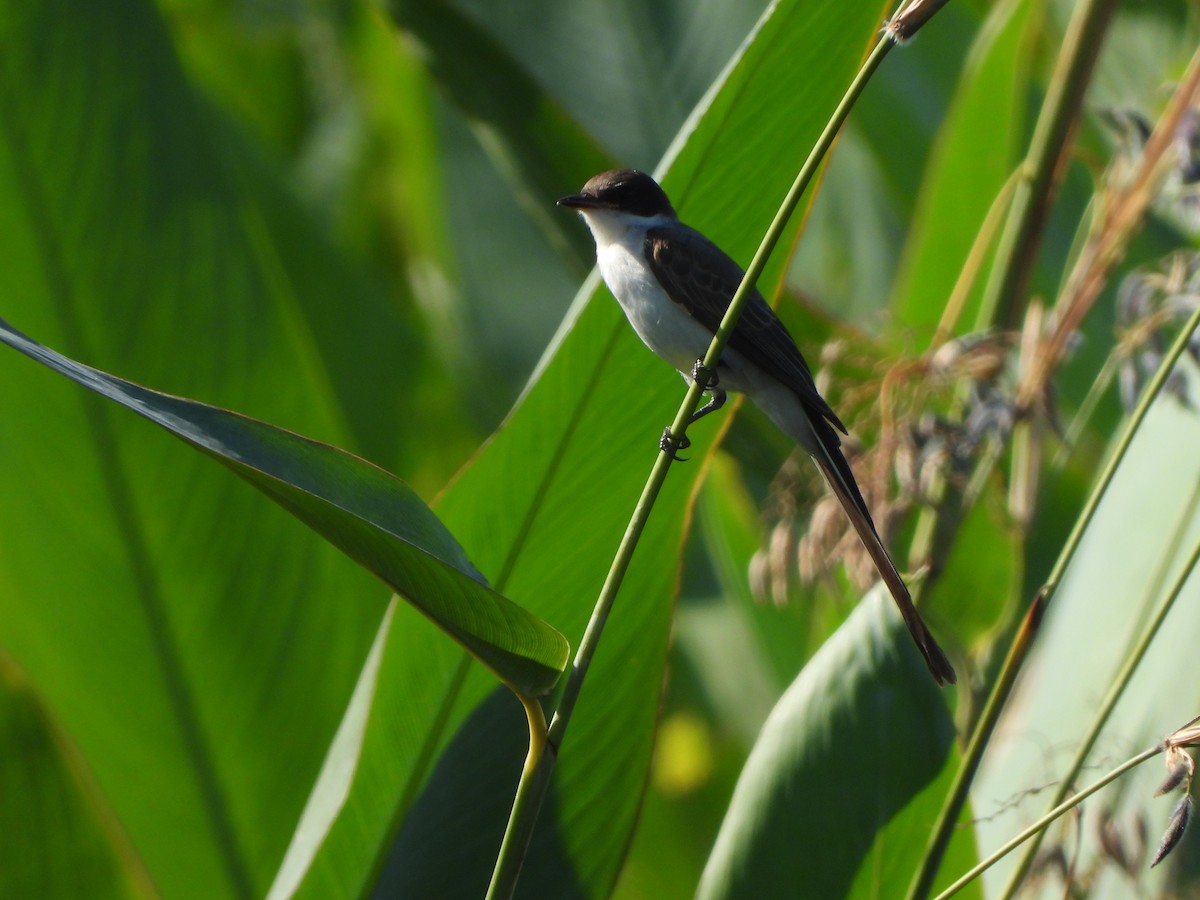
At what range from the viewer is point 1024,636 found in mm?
1252

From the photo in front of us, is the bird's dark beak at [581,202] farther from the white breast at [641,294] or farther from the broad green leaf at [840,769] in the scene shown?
the broad green leaf at [840,769]

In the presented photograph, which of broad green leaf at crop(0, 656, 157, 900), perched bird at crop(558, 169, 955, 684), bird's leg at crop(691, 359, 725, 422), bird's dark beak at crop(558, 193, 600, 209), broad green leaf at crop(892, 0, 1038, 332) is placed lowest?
broad green leaf at crop(0, 656, 157, 900)

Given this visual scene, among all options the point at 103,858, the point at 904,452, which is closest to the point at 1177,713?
the point at 904,452

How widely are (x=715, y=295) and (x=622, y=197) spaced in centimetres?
21

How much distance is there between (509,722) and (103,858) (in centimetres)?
65

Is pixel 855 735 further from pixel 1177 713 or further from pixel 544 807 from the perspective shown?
pixel 1177 713

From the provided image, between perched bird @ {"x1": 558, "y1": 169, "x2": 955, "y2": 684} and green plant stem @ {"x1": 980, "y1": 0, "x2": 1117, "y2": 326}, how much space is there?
1.05ft

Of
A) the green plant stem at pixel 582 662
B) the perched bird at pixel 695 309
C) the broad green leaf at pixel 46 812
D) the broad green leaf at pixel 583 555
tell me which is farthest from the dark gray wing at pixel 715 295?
the broad green leaf at pixel 46 812

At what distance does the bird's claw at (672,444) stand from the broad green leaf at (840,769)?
10.4 inches

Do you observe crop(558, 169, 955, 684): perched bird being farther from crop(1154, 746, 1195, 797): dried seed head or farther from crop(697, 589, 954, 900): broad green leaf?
crop(1154, 746, 1195, 797): dried seed head

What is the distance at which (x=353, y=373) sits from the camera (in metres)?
2.98

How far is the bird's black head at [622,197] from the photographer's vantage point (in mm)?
1959

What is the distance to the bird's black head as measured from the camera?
77.1 inches

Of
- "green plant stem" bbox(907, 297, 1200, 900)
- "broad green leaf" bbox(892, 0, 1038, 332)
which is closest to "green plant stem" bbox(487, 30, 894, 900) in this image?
"green plant stem" bbox(907, 297, 1200, 900)
